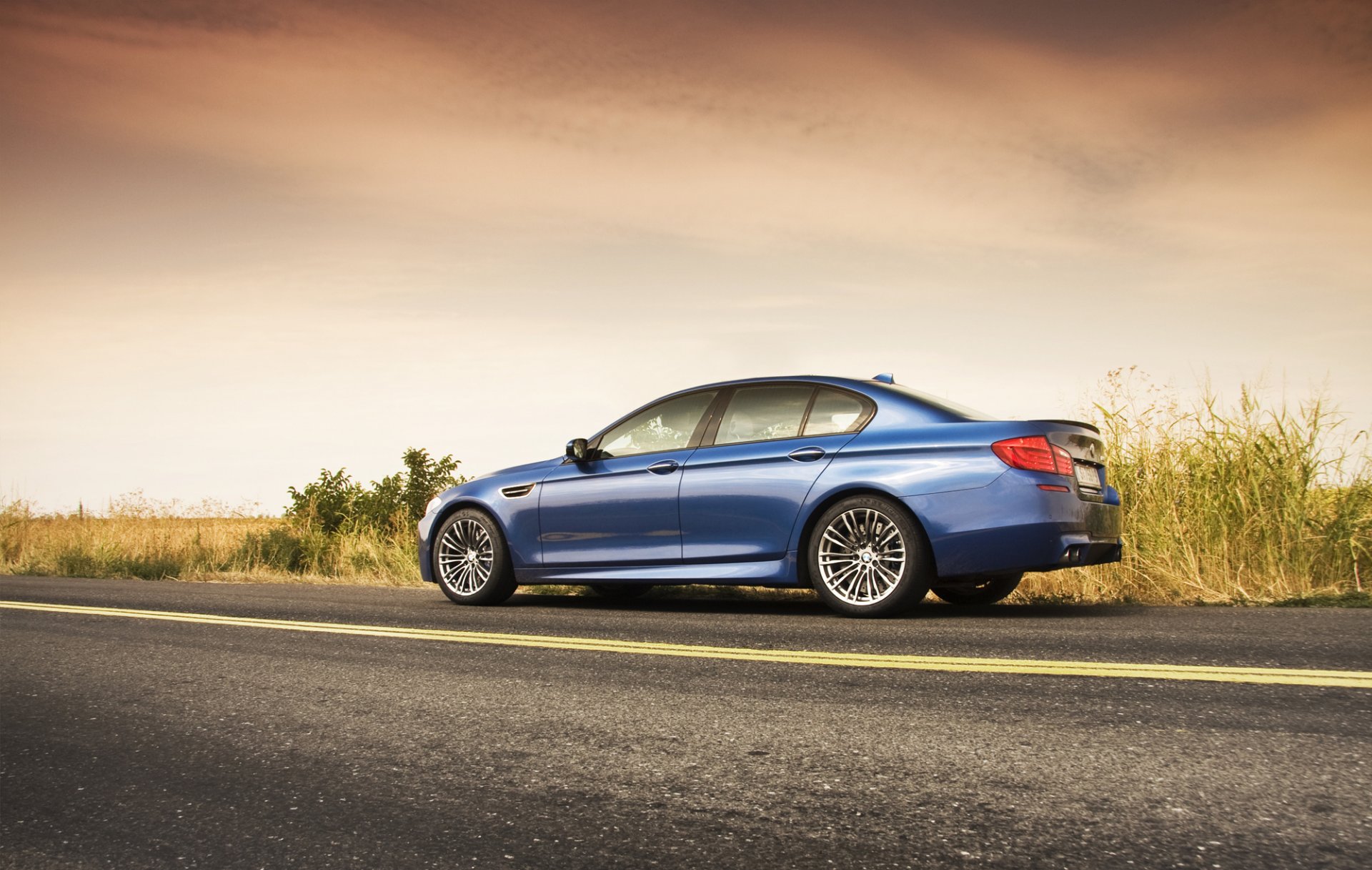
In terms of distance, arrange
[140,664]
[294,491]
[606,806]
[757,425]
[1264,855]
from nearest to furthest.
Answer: [1264,855]
[606,806]
[140,664]
[757,425]
[294,491]

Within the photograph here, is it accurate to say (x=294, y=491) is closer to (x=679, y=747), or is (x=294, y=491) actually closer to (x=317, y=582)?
(x=317, y=582)

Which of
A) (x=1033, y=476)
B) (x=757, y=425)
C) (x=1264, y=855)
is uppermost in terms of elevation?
(x=757, y=425)

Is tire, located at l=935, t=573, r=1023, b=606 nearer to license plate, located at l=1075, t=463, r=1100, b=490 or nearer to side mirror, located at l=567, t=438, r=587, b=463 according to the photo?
license plate, located at l=1075, t=463, r=1100, b=490

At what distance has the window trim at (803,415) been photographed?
285 inches

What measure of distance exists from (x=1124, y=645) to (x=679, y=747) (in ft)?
9.17

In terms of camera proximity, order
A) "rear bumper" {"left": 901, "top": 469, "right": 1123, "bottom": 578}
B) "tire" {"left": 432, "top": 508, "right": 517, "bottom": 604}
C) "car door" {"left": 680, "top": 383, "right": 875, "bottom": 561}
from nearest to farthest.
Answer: "rear bumper" {"left": 901, "top": 469, "right": 1123, "bottom": 578}
"car door" {"left": 680, "top": 383, "right": 875, "bottom": 561}
"tire" {"left": 432, "top": 508, "right": 517, "bottom": 604}

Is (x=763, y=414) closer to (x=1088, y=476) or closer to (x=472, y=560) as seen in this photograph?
(x=1088, y=476)

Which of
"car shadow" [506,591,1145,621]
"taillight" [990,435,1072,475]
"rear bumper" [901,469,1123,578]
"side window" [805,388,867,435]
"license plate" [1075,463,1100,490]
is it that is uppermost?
"side window" [805,388,867,435]

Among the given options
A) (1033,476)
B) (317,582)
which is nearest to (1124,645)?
(1033,476)

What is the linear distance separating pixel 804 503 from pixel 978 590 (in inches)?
70.0

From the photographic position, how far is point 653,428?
8250 mm

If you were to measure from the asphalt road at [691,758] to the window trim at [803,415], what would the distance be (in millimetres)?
1678

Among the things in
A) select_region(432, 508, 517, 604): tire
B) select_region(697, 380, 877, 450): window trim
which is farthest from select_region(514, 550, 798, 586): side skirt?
select_region(697, 380, 877, 450): window trim

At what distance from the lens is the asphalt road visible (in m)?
2.65
